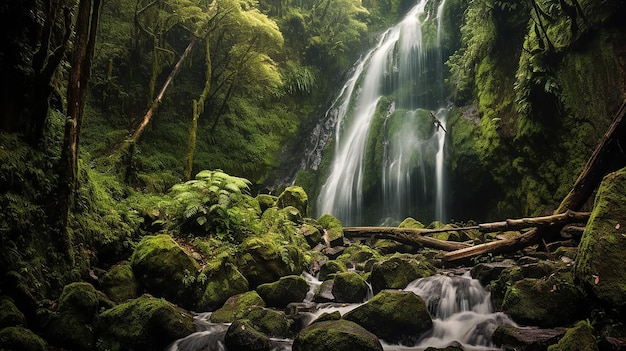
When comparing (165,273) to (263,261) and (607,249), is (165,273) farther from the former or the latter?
(607,249)

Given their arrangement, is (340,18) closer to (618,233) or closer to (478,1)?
(478,1)

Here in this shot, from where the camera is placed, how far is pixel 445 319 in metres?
6.27

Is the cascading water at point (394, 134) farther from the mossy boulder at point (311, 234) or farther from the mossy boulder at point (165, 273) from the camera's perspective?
the mossy boulder at point (165, 273)

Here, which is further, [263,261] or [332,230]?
[332,230]

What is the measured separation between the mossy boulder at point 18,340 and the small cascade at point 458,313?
4571mm

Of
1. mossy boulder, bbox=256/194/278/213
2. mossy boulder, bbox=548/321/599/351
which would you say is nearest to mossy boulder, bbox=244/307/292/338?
mossy boulder, bbox=548/321/599/351

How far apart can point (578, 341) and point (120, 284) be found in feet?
19.8

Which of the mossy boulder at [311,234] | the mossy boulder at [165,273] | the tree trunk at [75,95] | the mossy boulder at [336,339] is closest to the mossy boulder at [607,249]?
the mossy boulder at [336,339]

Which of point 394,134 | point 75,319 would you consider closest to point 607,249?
point 75,319

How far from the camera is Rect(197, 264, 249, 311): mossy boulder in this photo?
6.46m

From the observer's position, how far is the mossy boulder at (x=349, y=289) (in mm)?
6992

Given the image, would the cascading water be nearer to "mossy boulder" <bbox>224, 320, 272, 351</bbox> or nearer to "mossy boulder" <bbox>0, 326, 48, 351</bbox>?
"mossy boulder" <bbox>224, 320, 272, 351</bbox>

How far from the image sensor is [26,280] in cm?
468

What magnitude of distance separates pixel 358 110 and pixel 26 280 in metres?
16.7
